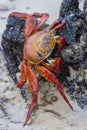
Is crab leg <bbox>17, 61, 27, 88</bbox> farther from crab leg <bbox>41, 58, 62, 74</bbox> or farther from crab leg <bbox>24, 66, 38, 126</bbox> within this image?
crab leg <bbox>41, 58, 62, 74</bbox>

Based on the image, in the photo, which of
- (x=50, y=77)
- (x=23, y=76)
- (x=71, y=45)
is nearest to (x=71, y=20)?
(x=71, y=45)

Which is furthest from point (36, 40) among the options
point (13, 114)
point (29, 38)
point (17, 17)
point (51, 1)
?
point (51, 1)

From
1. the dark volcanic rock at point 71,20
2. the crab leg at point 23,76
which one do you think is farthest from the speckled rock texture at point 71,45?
the crab leg at point 23,76

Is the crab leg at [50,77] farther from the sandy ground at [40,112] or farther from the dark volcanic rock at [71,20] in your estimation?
the dark volcanic rock at [71,20]

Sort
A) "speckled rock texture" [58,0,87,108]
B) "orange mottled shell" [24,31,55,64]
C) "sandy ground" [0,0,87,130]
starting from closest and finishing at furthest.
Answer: "speckled rock texture" [58,0,87,108]
"sandy ground" [0,0,87,130]
"orange mottled shell" [24,31,55,64]

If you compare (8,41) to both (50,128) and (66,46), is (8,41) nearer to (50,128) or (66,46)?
(66,46)

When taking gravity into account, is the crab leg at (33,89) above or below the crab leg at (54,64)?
below

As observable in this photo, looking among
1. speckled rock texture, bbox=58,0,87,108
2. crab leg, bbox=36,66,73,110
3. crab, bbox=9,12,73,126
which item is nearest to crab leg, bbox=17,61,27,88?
crab, bbox=9,12,73,126
